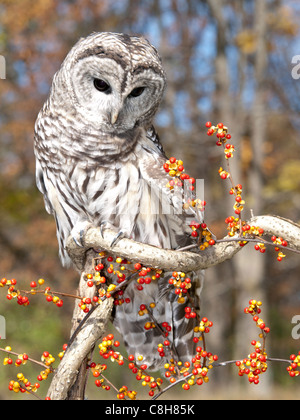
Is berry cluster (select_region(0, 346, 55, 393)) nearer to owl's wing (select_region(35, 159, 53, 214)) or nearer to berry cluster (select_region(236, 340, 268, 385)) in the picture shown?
berry cluster (select_region(236, 340, 268, 385))

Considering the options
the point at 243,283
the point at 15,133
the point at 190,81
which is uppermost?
the point at 190,81

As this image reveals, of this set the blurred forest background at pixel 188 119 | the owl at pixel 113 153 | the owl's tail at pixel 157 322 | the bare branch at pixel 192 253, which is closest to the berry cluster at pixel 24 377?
the bare branch at pixel 192 253

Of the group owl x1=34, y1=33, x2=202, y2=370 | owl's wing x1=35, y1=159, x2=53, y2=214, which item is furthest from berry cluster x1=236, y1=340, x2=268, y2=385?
owl's wing x1=35, y1=159, x2=53, y2=214

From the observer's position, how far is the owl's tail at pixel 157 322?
283 cm

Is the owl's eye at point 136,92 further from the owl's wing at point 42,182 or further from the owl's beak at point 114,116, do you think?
the owl's wing at point 42,182

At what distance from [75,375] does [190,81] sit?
1005 centimetres

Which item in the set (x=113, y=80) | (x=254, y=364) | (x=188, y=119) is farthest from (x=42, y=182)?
(x=188, y=119)

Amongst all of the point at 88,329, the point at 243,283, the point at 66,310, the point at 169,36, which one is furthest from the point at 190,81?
the point at 88,329

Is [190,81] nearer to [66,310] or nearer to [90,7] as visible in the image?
[90,7]

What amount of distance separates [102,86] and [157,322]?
1.31 m

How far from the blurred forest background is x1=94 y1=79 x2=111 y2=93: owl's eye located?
6.82 metres

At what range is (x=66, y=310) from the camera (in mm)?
12695

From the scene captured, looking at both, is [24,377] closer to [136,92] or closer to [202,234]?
[202,234]

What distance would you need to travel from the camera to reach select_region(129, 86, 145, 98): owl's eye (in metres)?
2.53
